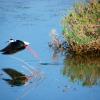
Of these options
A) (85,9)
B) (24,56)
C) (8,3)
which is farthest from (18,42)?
(8,3)

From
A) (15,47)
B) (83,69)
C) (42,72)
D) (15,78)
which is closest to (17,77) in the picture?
(15,78)

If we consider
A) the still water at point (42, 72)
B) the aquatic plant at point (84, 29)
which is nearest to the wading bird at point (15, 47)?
the still water at point (42, 72)

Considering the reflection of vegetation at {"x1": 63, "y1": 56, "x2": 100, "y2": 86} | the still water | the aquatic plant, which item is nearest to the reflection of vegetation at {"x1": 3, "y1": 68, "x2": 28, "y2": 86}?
the still water

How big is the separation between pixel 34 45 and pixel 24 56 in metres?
1.10

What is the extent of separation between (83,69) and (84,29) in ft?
4.62

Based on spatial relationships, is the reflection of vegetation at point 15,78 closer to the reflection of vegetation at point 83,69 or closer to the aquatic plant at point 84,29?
the reflection of vegetation at point 83,69

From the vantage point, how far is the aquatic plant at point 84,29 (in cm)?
1140

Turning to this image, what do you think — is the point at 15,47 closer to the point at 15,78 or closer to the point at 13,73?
the point at 13,73

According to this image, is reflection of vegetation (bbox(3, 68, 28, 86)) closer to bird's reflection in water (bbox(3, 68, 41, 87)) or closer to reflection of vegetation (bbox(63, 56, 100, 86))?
bird's reflection in water (bbox(3, 68, 41, 87))

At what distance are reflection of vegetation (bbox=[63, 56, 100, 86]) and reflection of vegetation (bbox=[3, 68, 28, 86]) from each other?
0.96 metres

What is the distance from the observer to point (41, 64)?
418 inches

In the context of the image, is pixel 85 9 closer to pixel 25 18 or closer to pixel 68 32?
pixel 68 32

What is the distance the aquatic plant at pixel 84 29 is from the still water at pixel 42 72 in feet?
1.13

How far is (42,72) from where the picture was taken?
1002cm
